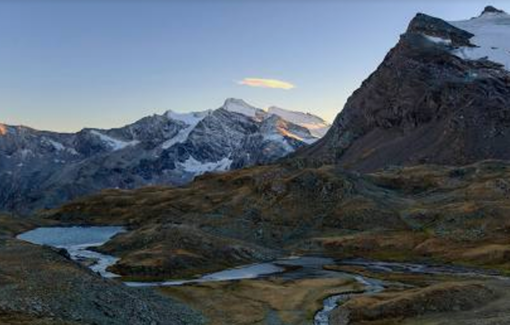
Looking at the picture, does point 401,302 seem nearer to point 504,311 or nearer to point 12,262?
point 504,311

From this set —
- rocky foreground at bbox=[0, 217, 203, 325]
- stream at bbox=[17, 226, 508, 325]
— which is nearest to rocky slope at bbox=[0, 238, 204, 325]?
rocky foreground at bbox=[0, 217, 203, 325]

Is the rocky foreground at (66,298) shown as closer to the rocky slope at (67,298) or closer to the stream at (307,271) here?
the rocky slope at (67,298)

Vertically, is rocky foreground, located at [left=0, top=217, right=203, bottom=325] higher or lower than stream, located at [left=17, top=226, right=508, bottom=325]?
higher

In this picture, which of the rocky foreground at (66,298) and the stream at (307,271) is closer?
the rocky foreground at (66,298)

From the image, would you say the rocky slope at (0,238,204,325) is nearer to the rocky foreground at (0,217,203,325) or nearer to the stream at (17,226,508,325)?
the rocky foreground at (0,217,203,325)

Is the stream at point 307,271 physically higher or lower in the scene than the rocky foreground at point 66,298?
lower

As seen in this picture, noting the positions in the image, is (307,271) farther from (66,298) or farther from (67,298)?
(66,298)

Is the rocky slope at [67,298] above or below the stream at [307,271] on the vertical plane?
above

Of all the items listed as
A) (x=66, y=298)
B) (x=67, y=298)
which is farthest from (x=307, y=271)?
(x=66, y=298)

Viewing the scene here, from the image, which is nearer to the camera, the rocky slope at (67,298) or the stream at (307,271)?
the rocky slope at (67,298)

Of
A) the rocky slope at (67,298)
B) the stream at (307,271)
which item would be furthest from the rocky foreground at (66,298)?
the stream at (307,271)

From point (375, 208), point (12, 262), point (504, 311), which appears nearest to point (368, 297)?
point (504, 311)

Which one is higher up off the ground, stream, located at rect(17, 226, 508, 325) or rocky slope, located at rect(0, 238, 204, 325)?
rocky slope, located at rect(0, 238, 204, 325)

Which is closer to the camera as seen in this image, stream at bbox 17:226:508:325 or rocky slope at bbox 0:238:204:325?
rocky slope at bbox 0:238:204:325
